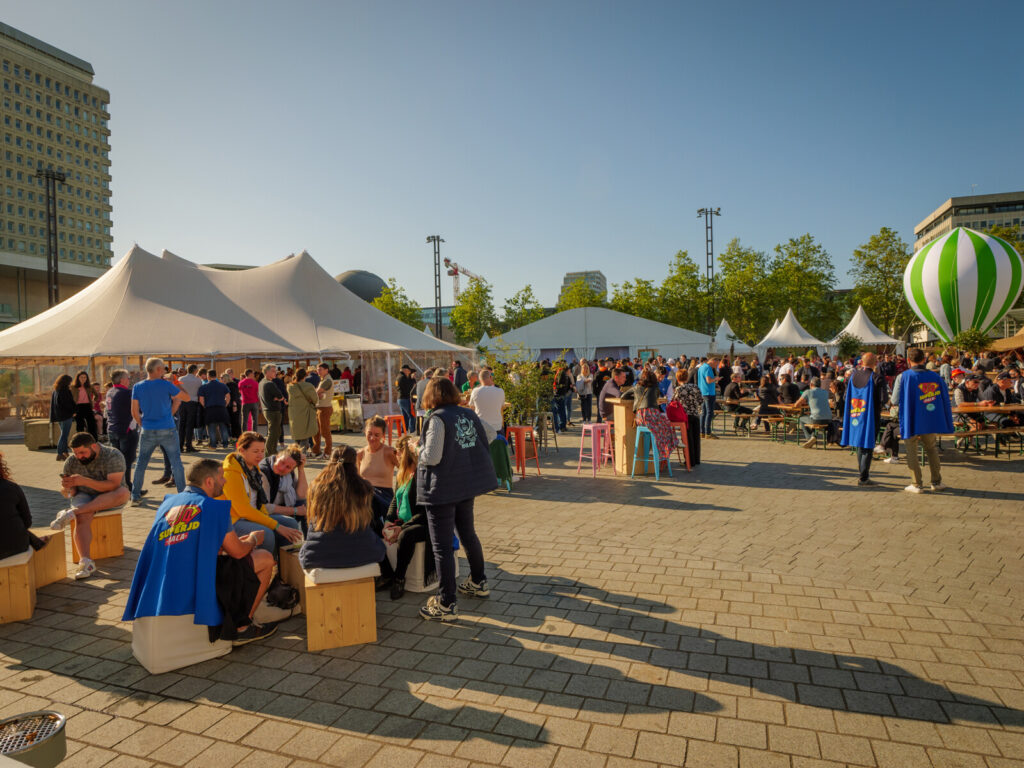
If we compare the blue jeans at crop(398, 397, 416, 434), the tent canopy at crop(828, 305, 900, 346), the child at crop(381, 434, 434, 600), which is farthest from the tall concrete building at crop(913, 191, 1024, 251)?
the child at crop(381, 434, 434, 600)

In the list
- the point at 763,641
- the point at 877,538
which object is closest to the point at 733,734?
the point at 763,641

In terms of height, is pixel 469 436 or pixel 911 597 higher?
pixel 469 436

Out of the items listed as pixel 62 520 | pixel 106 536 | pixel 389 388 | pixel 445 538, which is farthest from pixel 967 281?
pixel 62 520

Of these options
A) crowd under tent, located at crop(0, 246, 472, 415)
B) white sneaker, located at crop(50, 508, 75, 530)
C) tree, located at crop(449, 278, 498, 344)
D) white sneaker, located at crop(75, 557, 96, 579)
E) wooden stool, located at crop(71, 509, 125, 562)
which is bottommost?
white sneaker, located at crop(75, 557, 96, 579)

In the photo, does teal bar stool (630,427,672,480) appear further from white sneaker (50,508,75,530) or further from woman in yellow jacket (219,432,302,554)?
white sneaker (50,508,75,530)

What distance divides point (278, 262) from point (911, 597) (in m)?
19.0

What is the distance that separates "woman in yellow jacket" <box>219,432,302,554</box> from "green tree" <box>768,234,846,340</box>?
47.5 meters

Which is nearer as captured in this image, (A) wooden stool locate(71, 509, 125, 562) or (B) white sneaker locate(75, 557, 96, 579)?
(B) white sneaker locate(75, 557, 96, 579)

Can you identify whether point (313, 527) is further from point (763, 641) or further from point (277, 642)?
point (763, 641)

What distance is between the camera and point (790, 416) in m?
13.0

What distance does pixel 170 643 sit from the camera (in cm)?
361

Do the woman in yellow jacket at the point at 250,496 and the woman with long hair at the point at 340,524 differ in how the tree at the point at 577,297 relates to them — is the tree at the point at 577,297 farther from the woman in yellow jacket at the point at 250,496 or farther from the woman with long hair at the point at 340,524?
the woman with long hair at the point at 340,524

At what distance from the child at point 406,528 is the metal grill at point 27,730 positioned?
249 cm

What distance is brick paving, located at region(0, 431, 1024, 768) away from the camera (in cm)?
281
